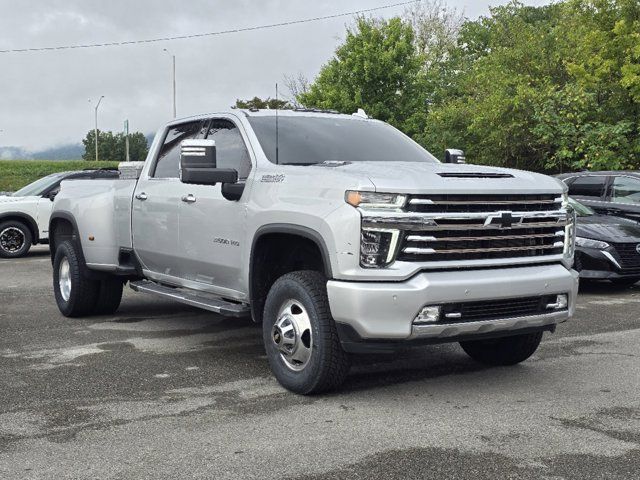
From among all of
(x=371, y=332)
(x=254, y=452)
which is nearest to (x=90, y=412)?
(x=254, y=452)

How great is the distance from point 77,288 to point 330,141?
339 centimetres

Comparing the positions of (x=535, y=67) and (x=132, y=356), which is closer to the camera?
(x=132, y=356)

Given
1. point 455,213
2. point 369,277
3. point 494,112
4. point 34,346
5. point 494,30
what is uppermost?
point 494,30

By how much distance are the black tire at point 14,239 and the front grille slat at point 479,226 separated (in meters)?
12.9

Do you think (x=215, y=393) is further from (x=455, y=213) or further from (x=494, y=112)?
(x=494, y=112)

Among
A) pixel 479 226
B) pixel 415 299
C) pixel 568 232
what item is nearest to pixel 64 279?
pixel 415 299

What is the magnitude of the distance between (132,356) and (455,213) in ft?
10.0

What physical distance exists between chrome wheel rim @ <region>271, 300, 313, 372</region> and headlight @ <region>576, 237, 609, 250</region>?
6567 mm

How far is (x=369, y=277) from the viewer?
4832 mm

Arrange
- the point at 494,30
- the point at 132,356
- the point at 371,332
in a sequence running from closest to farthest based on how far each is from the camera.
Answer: the point at 371,332 → the point at 132,356 → the point at 494,30

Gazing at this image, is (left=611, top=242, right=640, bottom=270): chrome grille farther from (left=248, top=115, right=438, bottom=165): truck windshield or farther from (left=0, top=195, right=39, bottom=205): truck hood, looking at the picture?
(left=0, top=195, right=39, bottom=205): truck hood

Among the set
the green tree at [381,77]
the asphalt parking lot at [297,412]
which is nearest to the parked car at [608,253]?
the asphalt parking lot at [297,412]

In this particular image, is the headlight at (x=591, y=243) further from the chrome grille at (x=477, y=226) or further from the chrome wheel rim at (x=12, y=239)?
the chrome wheel rim at (x=12, y=239)

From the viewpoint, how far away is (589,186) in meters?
13.1
